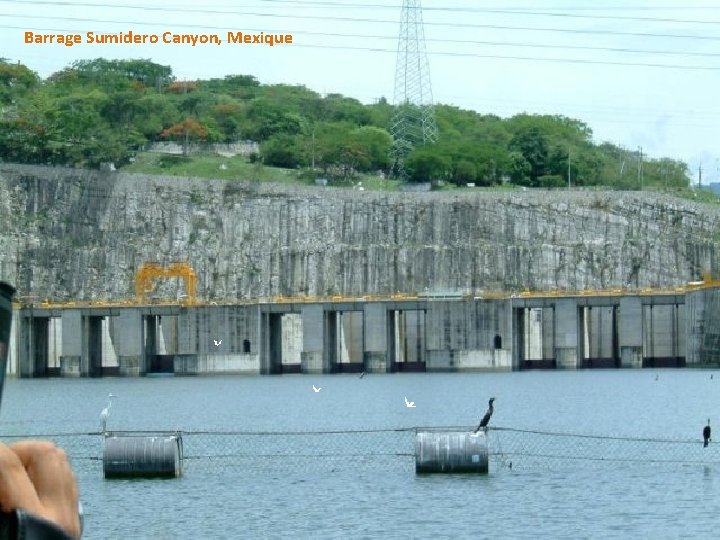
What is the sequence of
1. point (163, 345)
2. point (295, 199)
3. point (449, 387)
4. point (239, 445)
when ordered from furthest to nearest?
point (295, 199)
point (163, 345)
point (449, 387)
point (239, 445)

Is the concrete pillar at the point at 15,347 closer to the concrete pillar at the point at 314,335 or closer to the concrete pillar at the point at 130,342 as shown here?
the concrete pillar at the point at 130,342

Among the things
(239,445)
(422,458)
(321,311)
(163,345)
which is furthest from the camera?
(163,345)

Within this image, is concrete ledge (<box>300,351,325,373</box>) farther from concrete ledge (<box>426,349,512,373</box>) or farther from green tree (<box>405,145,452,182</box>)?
green tree (<box>405,145,452,182</box>)

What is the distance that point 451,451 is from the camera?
38500 millimetres

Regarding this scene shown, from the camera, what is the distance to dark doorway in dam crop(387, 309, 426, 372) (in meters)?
142

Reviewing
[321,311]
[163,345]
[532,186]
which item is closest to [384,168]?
[532,186]

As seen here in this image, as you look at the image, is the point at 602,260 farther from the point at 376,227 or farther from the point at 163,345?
the point at 163,345

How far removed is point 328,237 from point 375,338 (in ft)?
88.4

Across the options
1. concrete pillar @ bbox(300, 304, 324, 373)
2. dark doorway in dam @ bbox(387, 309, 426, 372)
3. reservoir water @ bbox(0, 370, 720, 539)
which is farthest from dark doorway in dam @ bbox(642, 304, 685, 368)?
reservoir water @ bbox(0, 370, 720, 539)

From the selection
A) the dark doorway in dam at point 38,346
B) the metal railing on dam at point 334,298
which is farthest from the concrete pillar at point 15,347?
the metal railing on dam at point 334,298

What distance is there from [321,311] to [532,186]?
62.5 m

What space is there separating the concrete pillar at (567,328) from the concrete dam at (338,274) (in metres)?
0.15

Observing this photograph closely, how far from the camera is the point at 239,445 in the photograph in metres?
57.2

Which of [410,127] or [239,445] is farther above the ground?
[410,127]
